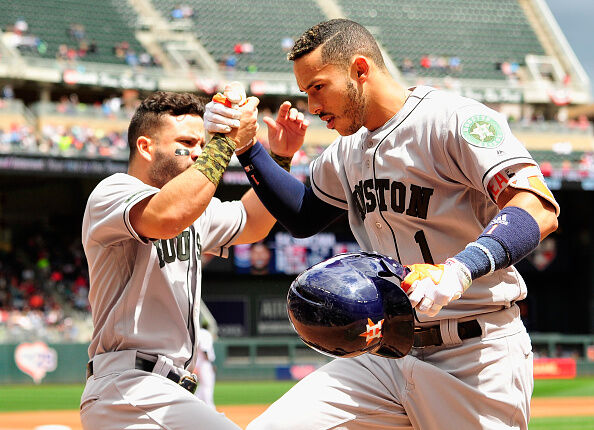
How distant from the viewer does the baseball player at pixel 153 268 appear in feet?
10.8

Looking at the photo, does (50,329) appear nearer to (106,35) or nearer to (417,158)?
(106,35)

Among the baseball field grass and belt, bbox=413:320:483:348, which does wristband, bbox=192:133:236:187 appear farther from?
the baseball field grass

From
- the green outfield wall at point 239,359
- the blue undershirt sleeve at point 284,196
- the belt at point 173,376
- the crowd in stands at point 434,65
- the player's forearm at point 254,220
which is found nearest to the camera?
the belt at point 173,376

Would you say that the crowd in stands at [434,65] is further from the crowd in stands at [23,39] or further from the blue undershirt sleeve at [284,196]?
the blue undershirt sleeve at [284,196]

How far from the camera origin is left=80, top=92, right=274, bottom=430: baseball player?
3281 millimetres

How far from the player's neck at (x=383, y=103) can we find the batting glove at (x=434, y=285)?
1002 millimetres

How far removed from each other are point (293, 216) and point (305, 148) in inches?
743

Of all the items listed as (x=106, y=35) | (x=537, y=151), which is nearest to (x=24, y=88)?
(x=106, y=35)

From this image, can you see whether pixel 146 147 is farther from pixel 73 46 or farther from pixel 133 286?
pixel 73 46

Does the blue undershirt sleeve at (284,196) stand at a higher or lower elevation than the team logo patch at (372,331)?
higher

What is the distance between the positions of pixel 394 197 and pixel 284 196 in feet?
2.31

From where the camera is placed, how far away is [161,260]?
3.57 m

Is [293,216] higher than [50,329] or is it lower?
higher

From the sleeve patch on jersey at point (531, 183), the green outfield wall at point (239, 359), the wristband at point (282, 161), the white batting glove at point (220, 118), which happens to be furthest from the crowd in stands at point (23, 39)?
the sleeve patch on jersey at point (531, 183)
